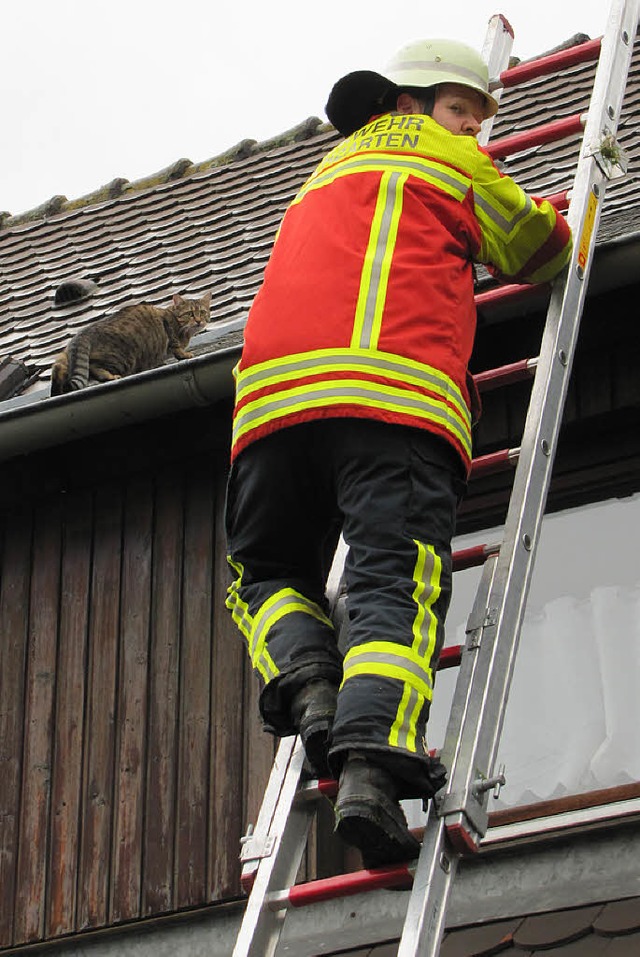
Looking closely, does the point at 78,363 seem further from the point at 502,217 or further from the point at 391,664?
the point at 391,664

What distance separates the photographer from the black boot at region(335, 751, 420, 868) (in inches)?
131

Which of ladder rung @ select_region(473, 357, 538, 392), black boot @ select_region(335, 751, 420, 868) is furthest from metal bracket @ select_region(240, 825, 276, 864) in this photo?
ladder rung @ select_region(473, 357, 538, 392)

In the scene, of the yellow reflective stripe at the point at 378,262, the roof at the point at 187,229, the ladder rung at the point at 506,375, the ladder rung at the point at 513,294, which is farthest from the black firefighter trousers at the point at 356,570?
the roof at the point at 187,229

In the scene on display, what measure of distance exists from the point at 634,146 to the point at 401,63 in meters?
2.59

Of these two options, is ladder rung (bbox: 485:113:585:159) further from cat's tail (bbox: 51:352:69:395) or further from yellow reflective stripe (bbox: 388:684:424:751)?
cat's tail (bbox: 51:352:69:395)

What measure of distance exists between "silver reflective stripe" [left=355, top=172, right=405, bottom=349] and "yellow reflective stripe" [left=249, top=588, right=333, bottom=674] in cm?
60

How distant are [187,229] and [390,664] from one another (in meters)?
5.57

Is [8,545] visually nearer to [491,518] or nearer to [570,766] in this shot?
[491,518]

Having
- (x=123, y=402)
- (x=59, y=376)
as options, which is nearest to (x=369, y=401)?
(x=123, y=402)

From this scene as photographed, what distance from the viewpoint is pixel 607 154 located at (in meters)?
4.76

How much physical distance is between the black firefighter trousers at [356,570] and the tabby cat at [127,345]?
8.79 ft

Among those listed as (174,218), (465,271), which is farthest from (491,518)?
(174,218)

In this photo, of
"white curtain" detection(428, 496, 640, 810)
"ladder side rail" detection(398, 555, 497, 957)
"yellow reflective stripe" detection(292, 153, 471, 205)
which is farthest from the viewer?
"white curtain" detection(428, 496, 640, 810)

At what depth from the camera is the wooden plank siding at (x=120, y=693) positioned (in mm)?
5531
